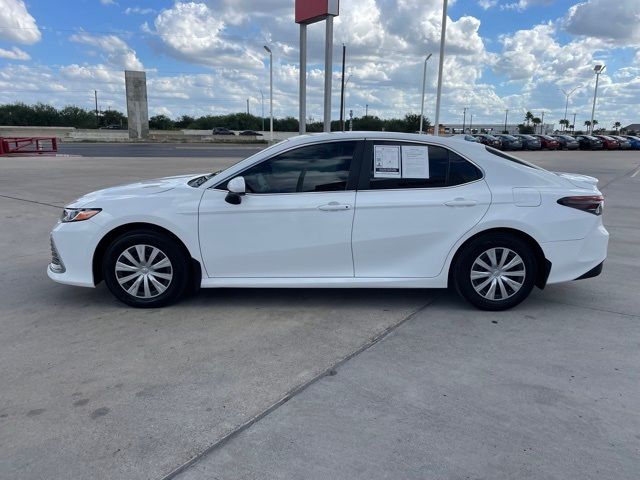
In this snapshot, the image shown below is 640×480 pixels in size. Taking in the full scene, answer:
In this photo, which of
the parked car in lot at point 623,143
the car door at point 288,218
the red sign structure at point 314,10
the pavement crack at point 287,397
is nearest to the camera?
A: the pavement crack at point 287,397

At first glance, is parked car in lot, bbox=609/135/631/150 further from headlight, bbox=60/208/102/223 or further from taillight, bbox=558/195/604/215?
headlight, bbox=60/208/102/223

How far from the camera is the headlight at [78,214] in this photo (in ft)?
15.1

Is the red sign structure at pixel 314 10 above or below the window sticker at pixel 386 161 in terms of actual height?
above

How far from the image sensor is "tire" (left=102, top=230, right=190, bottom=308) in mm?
4566

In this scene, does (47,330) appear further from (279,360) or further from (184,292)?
(279,360)

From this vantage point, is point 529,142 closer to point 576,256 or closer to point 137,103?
point 137,103

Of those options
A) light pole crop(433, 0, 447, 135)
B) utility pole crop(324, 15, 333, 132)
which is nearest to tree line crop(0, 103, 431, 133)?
light pole crop(433, 0, 447, 135)

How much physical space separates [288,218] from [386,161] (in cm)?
102

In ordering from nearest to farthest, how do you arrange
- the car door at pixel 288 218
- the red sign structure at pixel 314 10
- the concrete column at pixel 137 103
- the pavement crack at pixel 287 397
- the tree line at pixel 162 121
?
1. the pavement crack at pixel 287 397
2. the car door at pixel 288 218
3. the red sign structure at pixel 314 10
4. the concrete column at pixel 137 103
5. the tree line at pixel 162 121

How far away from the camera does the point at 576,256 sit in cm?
462

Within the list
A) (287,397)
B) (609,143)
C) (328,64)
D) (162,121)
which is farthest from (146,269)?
(162,121)

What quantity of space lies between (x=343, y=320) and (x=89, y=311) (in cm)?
232

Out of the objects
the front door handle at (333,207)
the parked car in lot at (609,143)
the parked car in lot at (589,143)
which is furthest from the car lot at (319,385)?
the parked car in lot at (609,143)

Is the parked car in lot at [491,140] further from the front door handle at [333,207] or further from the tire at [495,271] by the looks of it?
the front door handle at [333,207]
